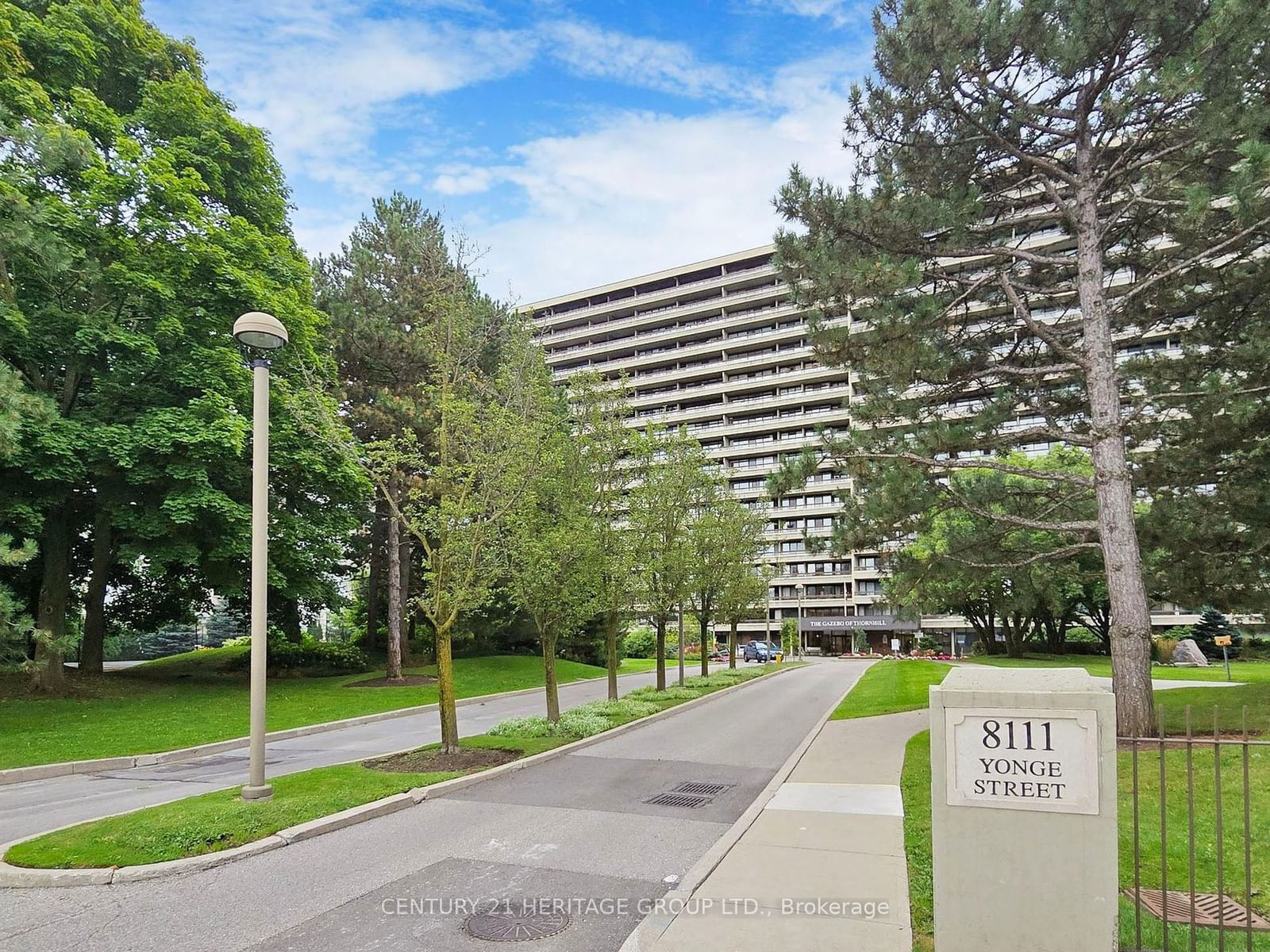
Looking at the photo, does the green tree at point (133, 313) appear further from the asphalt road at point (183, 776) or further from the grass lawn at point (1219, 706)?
the grass lawn at point (1219, 706)

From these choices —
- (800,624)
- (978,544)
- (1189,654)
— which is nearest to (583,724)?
(978,544)

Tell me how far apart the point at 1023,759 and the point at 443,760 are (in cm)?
911

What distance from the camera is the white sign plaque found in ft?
13.6

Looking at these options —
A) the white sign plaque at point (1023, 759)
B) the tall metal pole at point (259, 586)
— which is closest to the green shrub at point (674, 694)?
the tall metal pole at point (259, 586)

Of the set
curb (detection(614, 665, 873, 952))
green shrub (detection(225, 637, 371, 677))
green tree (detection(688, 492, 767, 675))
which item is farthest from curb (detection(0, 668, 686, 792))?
green shrub (detection(225, 637, 371, 677))

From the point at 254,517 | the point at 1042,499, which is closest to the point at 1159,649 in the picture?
the point at 1042,499

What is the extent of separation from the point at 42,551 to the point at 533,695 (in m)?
15.2

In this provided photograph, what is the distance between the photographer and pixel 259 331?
9.01 meters

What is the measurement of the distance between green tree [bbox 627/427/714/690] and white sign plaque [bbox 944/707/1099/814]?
1521cm

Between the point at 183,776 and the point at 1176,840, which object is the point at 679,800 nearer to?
the point at 1176,840

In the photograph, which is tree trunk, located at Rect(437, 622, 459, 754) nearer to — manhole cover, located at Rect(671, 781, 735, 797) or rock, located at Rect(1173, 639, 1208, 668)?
manhole cover, located at Rect(671, 781, 735, 797)

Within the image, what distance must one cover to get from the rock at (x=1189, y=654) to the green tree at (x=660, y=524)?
111ft

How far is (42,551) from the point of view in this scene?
74.5 feet

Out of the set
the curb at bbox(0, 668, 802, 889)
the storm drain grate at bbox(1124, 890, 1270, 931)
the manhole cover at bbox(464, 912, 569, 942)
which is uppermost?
the storm drain grate at bbox(1124, 890, 1270, 931)
